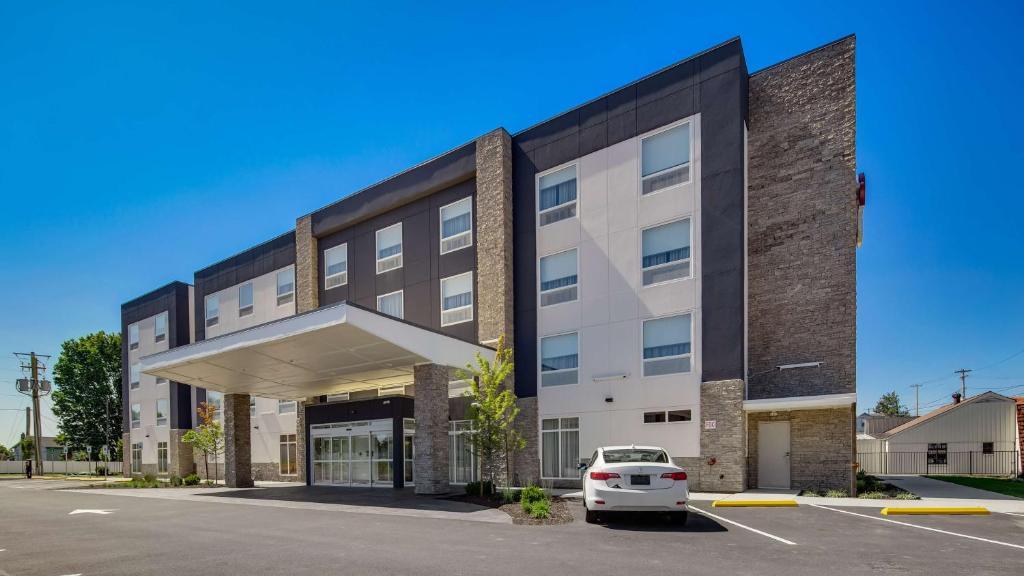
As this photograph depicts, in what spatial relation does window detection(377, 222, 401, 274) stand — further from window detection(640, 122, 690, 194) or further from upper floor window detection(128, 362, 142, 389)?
upper floor window detection(128, 362, 142, 389)

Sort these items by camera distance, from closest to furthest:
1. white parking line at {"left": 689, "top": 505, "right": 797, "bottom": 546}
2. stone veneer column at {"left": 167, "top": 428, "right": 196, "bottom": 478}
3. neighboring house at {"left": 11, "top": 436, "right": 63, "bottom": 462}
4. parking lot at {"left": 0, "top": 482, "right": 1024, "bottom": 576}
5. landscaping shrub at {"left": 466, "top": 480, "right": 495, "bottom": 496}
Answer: parking lot at {"left": 0, "top": 482, "right": 1024, "bottom": 576} < white parking line at {"left": 689, "top": 505, "right": 797, "bottom": 546} < landscaping shrub at {"left": 466, "top": 480, "right": 495, "bottom": 496} < stone veneer column at {"left": 167, "top": 428, "right": 196, "bottom": 478} < neighboring house at {"left": 11, "top": 436, "right": 63, "bottom": 462}

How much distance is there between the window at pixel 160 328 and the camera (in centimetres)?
4178

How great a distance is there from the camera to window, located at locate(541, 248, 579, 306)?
2152cm

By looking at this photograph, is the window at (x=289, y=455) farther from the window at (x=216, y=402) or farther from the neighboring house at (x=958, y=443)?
the neighboring house at (x=958, y=443)

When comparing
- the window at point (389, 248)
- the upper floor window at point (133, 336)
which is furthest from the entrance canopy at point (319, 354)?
the upper floor window at point (133, 336)

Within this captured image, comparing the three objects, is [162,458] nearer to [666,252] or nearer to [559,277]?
[559,277]

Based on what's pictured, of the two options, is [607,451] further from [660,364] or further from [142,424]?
[142,424]

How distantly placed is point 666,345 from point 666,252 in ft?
A: 9.66

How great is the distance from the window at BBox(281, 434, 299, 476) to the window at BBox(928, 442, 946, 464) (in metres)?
35.3

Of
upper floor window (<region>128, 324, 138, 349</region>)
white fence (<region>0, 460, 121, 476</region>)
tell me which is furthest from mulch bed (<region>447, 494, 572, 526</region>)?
white fence (<region>0, 460, 121, 476</region>)

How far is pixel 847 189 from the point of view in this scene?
18.1 m

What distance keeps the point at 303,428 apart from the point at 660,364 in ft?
61.8

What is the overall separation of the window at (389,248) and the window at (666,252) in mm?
11429

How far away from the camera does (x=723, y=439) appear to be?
17.4 m
